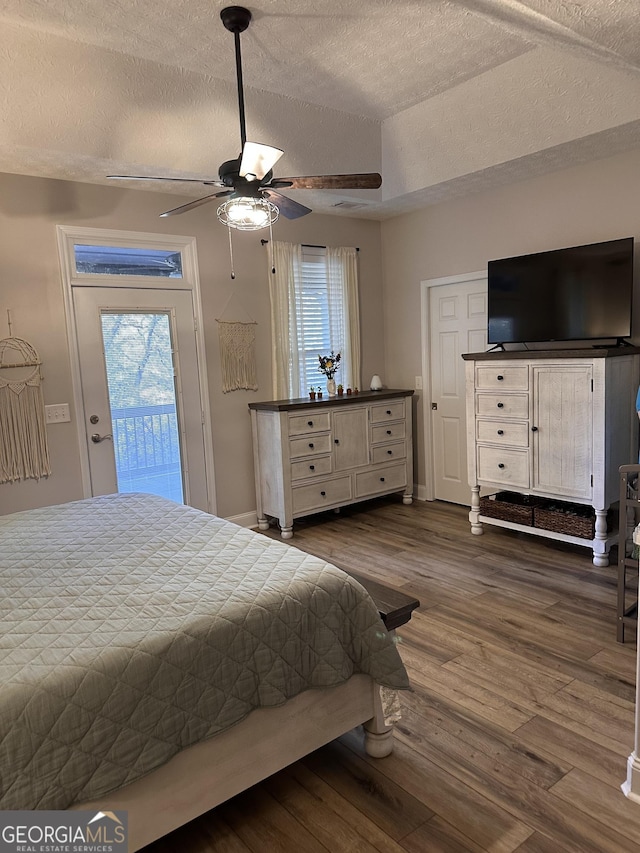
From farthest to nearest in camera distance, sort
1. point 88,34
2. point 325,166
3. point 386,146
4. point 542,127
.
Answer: point 386,146
point 325,166
point 542,127
point 88,34

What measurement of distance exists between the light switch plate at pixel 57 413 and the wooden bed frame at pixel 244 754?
9.29 ft

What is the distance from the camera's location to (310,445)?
15.4 feet

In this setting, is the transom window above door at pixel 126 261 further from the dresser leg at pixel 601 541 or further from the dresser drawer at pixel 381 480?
the dresser leg at pixel 601 541

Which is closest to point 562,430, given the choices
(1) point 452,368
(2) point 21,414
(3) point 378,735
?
(1) point 452,368

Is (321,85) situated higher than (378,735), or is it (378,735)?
(321,85)

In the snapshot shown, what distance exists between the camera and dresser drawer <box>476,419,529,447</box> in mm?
4112

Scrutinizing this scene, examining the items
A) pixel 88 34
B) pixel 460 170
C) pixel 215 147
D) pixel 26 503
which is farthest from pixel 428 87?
pixel 26 503

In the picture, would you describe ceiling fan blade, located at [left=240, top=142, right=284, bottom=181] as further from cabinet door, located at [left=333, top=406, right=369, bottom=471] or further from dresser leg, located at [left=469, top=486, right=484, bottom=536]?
dresser leg, located at [left=469, top=486, right=484, bottom=536]

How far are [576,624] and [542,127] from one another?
3.02 m

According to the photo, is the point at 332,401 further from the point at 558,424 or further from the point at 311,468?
the point at 558,424

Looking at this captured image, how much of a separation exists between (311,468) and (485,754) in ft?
9.30

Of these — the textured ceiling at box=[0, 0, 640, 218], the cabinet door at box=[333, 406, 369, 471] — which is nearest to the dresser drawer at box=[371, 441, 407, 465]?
the cabinet door at box=[333, 406, 369, 471]

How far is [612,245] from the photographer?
149 inches

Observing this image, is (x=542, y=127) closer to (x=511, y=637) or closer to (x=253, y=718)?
(x=511, y=637)
